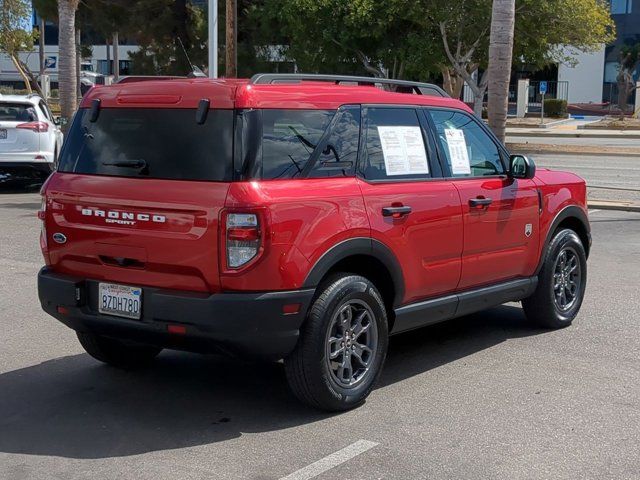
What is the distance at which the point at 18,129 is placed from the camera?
1662cm

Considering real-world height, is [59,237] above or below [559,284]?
above

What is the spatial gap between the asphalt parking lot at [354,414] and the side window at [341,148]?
1485mm

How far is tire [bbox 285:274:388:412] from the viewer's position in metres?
5.32

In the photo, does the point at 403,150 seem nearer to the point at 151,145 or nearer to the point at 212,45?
the point at 151,145

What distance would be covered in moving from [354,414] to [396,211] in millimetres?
1300

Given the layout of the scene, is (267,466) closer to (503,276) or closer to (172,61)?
(503,276)

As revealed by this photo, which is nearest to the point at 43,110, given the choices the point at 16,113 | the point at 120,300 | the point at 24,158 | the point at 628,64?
the point at 16,113

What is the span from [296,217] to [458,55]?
85.4ft

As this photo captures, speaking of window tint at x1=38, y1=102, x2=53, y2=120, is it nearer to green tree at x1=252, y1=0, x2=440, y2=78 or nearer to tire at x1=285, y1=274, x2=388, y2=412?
tire at x1=285, y1=274, x2=388, y2=412

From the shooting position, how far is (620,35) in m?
61.8

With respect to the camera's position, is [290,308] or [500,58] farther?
[500,58]

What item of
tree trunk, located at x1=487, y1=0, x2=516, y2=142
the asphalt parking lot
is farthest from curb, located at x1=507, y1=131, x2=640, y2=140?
the asphalt parking lot

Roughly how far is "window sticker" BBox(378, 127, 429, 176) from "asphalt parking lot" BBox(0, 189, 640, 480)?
4.78ft

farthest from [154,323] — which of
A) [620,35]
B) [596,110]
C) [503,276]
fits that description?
[620,35]
